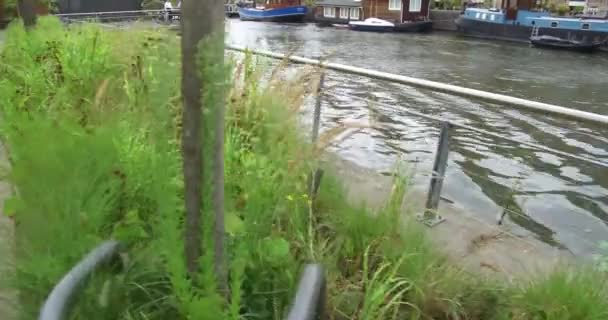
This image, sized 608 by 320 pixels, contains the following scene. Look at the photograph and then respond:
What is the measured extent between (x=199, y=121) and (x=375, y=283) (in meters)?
0.83

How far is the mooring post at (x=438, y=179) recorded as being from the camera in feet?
9.89

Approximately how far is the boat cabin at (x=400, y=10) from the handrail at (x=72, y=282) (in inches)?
1516

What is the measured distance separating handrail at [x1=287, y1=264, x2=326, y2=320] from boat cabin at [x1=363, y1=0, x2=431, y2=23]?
38480mm

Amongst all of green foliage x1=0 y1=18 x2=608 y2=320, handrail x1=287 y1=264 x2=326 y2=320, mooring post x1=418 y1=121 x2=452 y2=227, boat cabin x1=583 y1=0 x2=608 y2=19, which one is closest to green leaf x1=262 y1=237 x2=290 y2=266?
green foliage x1=0 y1=18 x2=608 y2=320

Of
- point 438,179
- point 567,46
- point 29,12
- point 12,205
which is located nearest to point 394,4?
point 567,46

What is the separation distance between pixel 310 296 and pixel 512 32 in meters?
33.9

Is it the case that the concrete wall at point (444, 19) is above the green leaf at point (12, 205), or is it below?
below

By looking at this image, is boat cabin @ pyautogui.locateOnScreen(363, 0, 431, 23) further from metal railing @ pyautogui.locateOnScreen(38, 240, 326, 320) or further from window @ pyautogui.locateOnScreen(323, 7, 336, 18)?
metal railing @ pyautogui.locateOnScreen(38, 240, 326, 320)

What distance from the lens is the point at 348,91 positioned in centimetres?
1380

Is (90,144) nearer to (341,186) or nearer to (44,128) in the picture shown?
(44,128)

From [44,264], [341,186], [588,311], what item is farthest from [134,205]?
[588,311]

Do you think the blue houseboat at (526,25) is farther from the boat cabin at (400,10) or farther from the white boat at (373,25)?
the white boat at (373,25)

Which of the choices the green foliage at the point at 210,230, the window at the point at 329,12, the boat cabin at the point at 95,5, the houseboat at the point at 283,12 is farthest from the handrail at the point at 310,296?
the houseboat at the point at 283,12

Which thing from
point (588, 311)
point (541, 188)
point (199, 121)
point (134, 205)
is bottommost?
point (541, 188)
